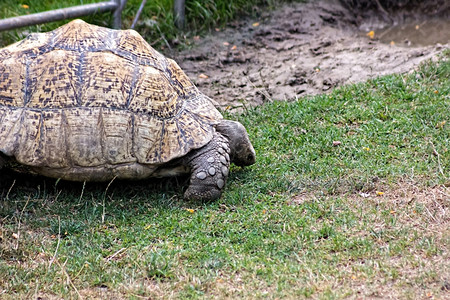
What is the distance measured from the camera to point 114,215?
4594 mm

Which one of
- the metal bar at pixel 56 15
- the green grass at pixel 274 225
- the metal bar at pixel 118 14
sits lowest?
the green grass at pixel 274 225

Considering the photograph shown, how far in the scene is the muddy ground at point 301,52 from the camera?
6980 mm

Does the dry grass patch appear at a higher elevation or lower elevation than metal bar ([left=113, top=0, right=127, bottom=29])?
lower

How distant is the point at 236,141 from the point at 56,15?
2942 millimetres

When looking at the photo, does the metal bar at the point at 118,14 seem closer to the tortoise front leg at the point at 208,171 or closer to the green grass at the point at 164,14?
the green grass at the point at 164,14

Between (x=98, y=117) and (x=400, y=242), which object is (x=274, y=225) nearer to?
(x=400, y=242)

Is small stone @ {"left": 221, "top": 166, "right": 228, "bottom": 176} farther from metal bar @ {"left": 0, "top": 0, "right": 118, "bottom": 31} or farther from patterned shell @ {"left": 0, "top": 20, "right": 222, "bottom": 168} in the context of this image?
metal bar @ {"left": 0, "top": 0, "right": 118, "bottom": 31}

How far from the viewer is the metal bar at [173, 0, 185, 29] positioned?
8367 mm

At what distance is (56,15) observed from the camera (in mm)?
6645

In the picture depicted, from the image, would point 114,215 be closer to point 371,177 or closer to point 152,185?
point 152,185

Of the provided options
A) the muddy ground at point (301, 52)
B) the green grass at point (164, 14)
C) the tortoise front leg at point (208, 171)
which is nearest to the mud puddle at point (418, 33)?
the muddy ground at point (301, 52)

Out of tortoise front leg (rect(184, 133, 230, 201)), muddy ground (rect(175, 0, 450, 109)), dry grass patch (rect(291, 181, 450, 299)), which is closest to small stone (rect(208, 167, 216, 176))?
tortoise front leg (rect(184, 133, 230, 201))

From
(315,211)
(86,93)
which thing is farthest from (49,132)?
(315,211)

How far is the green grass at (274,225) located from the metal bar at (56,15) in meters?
1.92
